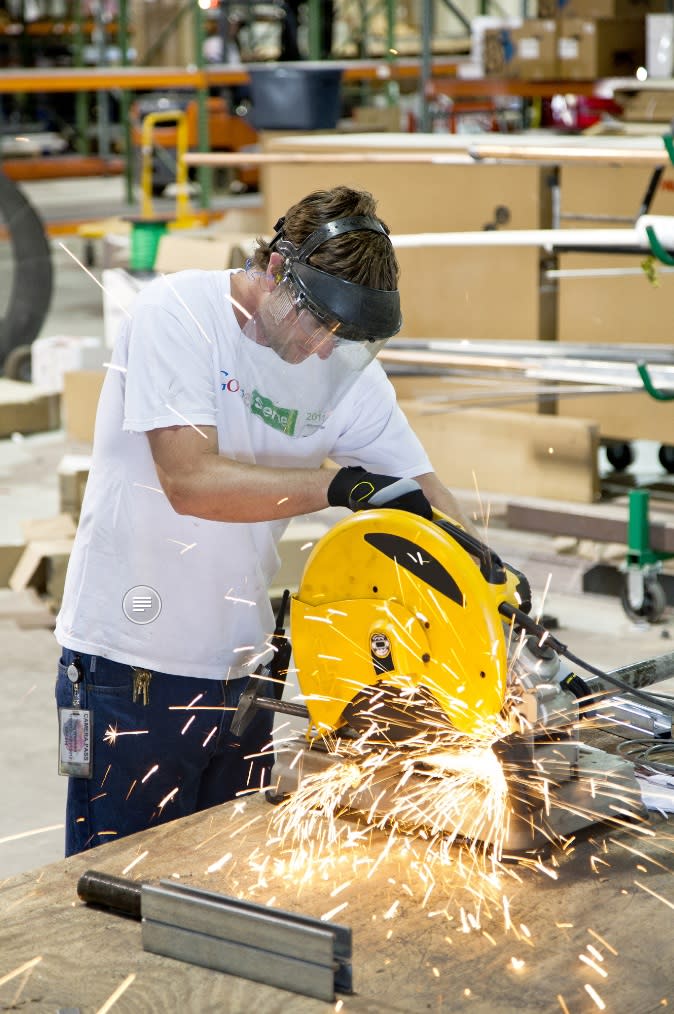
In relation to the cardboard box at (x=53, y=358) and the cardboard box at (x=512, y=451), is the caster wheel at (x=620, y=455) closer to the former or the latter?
the cardboard box at (x=512, y=451)

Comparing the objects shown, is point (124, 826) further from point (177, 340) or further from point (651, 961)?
point (651, 961)

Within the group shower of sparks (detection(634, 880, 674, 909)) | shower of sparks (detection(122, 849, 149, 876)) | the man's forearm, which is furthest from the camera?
the man's forearm

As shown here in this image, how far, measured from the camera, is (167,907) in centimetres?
167

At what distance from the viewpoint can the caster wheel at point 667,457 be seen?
5676 mm

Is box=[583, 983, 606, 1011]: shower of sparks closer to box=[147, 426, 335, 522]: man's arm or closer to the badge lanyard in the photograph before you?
box=[147, 426, 335, 522]: man's arm

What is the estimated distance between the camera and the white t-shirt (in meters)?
2.22

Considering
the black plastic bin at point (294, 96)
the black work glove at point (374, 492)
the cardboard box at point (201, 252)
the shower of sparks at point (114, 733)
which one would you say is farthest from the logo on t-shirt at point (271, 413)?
the black plastic bin at point (294, 96)

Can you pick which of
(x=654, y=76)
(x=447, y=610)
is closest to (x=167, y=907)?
(x=447, y=610)

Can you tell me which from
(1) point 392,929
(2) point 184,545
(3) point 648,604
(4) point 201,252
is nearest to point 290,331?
(2) point 184,545

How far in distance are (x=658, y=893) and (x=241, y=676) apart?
0.82 metres

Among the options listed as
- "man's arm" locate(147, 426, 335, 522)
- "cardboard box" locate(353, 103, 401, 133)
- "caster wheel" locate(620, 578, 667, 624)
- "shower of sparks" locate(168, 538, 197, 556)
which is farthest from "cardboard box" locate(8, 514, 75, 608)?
"cardboard box" locate(353, 103, 401, 133)

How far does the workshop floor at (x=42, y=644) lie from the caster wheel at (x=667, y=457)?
1.85 feet

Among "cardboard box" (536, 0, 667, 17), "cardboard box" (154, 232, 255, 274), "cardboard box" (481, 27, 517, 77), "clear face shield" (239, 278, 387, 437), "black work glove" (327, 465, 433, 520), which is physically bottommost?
"cardboard box" (154, 232, 255, 274)

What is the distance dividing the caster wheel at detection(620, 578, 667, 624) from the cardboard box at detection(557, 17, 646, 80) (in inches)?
184
